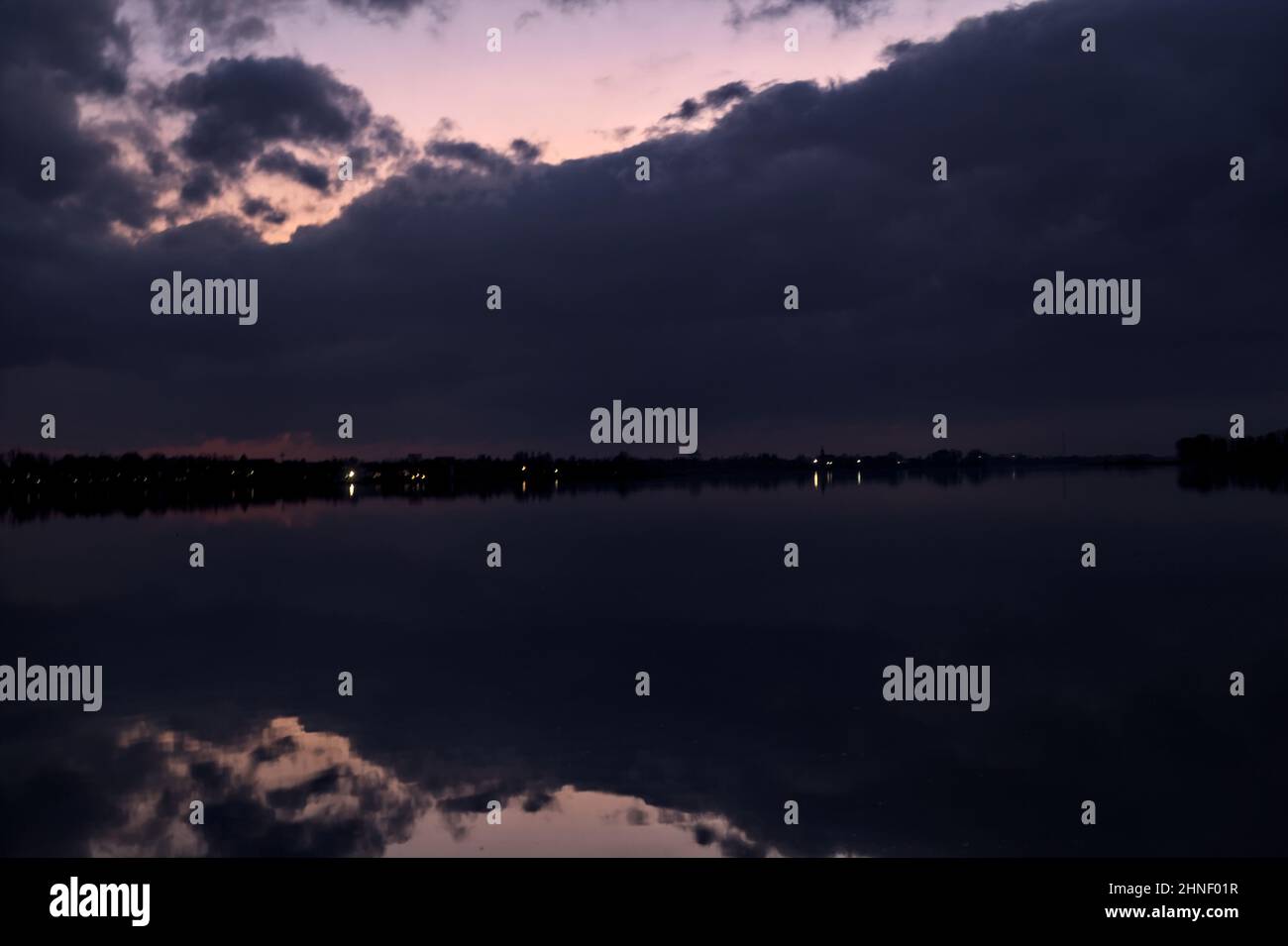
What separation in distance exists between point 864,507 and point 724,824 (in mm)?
77541

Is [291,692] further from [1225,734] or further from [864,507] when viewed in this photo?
[864,507]

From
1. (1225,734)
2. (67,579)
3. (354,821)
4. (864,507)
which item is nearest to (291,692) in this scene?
(354,821)

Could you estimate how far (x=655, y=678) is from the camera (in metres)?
20.2
